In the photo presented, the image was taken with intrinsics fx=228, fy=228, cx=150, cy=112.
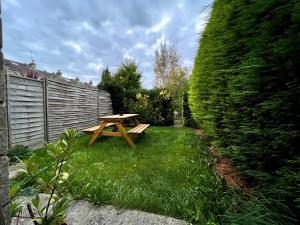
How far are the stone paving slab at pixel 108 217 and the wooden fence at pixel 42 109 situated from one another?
1.53 m

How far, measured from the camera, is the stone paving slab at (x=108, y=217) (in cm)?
204

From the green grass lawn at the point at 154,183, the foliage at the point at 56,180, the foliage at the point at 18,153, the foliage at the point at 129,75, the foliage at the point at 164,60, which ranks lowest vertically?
the green grass lawn at the point at 154,183

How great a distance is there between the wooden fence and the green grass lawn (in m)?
0.79

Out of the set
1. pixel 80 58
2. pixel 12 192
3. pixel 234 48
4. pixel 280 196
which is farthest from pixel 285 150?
pixel 80 58

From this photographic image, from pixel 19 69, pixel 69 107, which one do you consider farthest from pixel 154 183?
pixel 19 69

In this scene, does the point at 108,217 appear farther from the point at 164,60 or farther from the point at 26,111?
the point at 164,60

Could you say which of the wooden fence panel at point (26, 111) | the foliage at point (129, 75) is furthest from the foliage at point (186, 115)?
the wooden fence panel at point (26, 111)

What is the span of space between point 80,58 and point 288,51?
59.2 ft

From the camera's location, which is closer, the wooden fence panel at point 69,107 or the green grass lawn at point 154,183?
the green grass lawn at point 154,183

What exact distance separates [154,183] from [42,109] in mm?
4151

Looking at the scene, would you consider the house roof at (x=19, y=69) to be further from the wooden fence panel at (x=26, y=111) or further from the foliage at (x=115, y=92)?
the foliage at (x=115, y=92)

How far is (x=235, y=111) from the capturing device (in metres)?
2.20

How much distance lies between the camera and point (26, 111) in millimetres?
5117

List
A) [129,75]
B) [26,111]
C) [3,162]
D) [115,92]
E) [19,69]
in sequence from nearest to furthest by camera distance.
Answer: [3,162] < [26,111] < [115,92] < [19,69] < [129,75]
